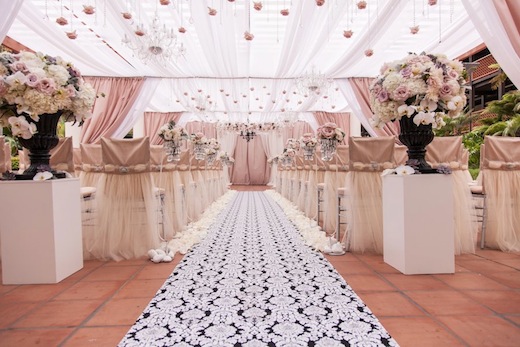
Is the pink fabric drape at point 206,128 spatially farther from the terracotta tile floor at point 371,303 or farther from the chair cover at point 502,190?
the chair cover at point 502,190

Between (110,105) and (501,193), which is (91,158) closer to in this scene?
(501,193)

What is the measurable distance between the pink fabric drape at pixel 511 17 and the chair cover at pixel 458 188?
4.00ft

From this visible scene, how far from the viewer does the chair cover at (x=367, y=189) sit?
342cm

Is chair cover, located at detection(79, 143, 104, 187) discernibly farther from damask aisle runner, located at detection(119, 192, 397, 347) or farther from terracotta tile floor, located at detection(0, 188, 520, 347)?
damask aisle runner, located at detection(119, 192, 397, 347)

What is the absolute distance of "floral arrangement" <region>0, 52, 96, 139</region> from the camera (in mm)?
2510

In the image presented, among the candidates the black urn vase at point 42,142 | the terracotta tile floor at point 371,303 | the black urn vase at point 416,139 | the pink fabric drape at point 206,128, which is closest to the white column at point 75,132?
the pink fabric drape at point 206,128

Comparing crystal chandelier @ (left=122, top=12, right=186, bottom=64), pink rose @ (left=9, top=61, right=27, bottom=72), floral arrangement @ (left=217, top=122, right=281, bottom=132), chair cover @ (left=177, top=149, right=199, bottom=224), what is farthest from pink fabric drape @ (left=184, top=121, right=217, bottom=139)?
pink rose @ (left=9, top=61, right=27, bottom=72)

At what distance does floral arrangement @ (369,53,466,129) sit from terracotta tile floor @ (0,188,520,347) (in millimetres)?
1181

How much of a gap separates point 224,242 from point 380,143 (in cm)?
189

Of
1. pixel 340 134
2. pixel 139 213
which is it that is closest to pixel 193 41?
pixel 340 134

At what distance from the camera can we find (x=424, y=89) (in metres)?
2.59

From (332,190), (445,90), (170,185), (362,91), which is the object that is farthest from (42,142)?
(362,91)

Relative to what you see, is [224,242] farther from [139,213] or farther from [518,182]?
[518,182]

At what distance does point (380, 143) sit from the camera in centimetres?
347
